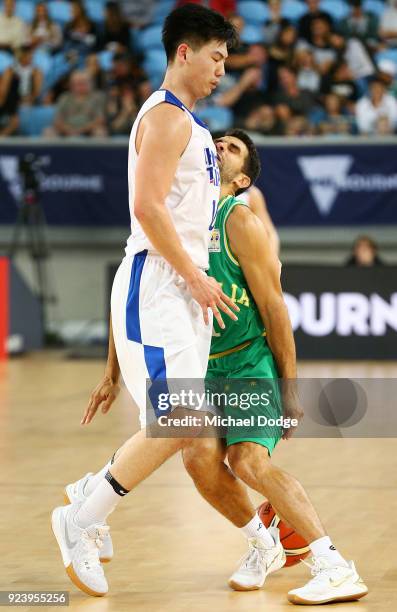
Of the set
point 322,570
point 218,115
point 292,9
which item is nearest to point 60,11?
point 292,9

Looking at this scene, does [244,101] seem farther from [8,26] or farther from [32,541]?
[32,541]

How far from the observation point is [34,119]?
16.3 meters

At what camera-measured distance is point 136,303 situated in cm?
457

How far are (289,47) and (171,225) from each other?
40.0ft

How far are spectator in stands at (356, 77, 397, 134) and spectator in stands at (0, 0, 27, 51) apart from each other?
4957 mm

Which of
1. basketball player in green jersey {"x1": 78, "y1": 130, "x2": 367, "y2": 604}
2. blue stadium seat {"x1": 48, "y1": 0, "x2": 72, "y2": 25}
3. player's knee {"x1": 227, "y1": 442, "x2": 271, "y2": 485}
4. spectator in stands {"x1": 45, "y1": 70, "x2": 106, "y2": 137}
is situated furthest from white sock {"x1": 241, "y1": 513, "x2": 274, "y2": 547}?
blue stadium seat {"x1": 48, "y1": 0, "x2": 72, "y2": 25}

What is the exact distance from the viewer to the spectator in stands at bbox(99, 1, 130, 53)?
16938 millimetres

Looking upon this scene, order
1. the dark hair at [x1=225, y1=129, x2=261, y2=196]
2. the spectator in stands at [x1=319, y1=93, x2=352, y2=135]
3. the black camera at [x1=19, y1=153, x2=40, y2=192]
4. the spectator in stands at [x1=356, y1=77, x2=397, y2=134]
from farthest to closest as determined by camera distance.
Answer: the spectator in stands at [x1=319, y1=93, x2=352, y2=135], the spectator in stands at [x1=356, y1=77, x2=397, y2=134], the black camera at [x1=19, y1=153, x2=40, y2=192], the dark hair at [x1=225, y1=129, x2=261, y2=196]

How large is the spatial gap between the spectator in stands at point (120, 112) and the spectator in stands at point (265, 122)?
1.46 metres

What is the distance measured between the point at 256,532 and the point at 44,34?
13.1m

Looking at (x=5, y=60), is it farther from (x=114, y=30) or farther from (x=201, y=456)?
(x=201, y=456)

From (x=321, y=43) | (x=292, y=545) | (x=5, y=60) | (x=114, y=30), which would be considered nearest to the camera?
(x=292, y=545)

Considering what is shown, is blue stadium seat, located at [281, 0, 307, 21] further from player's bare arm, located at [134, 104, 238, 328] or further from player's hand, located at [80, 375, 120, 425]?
player's bare arm, located at [134, 104, 238, 328]

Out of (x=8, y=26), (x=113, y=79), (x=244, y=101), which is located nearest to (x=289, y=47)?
(x=244, y=101)
